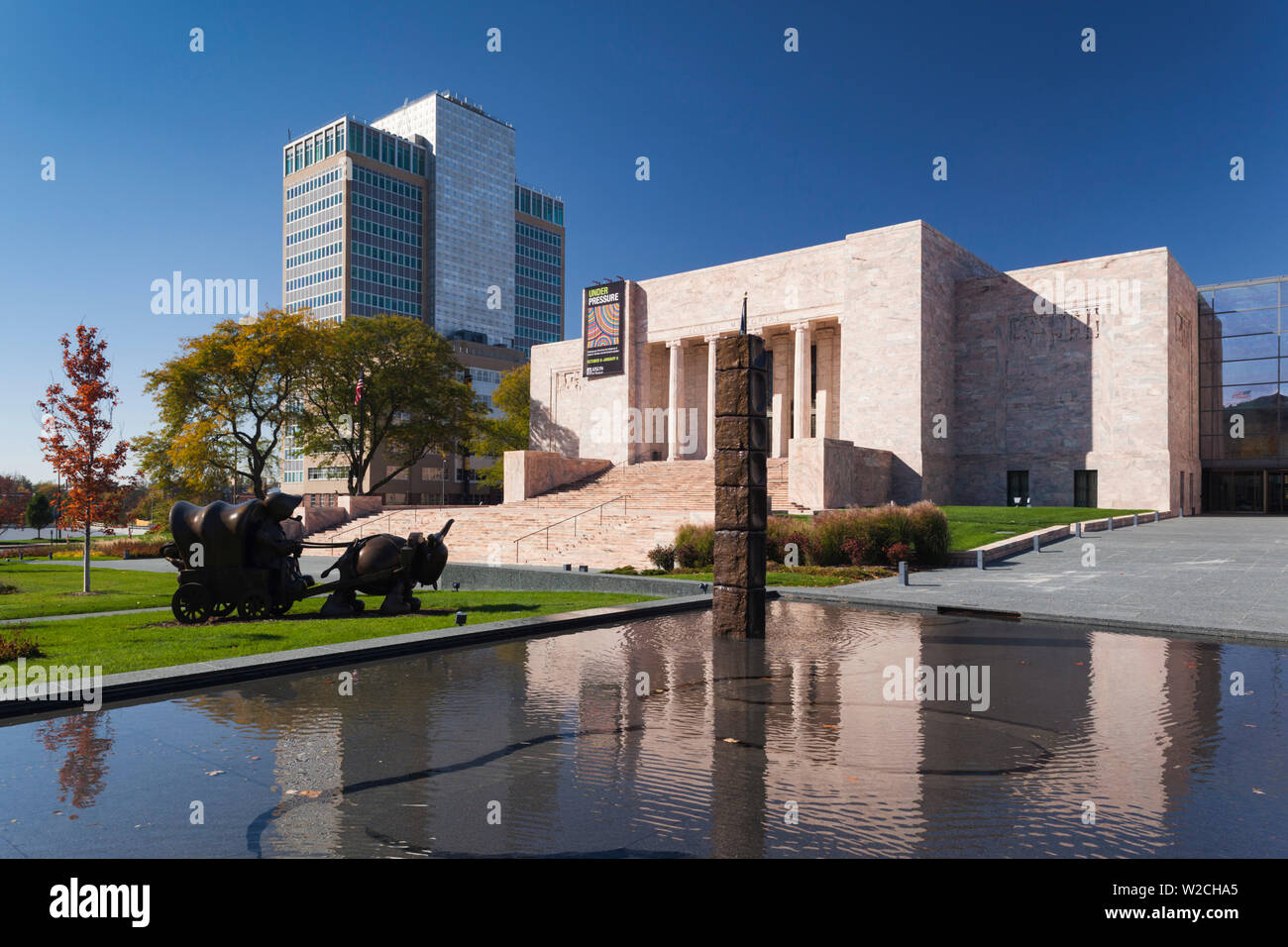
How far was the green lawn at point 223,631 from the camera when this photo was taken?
9.49m

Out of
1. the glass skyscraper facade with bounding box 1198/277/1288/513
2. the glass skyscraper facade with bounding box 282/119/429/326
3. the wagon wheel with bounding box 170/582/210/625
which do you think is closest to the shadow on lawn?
the wagon wheel with bounding box 170/582/210/625

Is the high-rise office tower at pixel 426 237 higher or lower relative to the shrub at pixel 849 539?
higher

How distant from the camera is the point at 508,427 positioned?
66500 millimetres

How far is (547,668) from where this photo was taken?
9555mm

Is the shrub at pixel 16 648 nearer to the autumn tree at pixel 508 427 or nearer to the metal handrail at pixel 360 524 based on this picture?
the metal handrail at pixel 360 524

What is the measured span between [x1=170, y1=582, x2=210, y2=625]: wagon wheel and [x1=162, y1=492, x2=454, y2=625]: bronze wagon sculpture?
1 centimetres

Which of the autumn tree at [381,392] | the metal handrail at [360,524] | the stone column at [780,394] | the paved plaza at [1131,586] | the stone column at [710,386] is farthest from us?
the stone column at [780,394]

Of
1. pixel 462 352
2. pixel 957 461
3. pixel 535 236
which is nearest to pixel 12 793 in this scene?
pixel 957 461

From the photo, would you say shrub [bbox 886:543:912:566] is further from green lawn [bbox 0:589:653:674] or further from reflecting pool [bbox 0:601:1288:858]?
reflecting pool [bbox 0:601:1288:858]

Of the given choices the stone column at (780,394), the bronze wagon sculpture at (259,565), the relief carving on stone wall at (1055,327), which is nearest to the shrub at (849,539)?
the bronze wagon sculpture at (259,565)

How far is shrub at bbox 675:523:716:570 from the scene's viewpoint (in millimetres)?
22984

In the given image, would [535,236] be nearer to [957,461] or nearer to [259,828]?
[957,461]

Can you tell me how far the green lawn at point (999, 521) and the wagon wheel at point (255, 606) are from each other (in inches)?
835

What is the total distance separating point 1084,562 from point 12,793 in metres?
25.0
